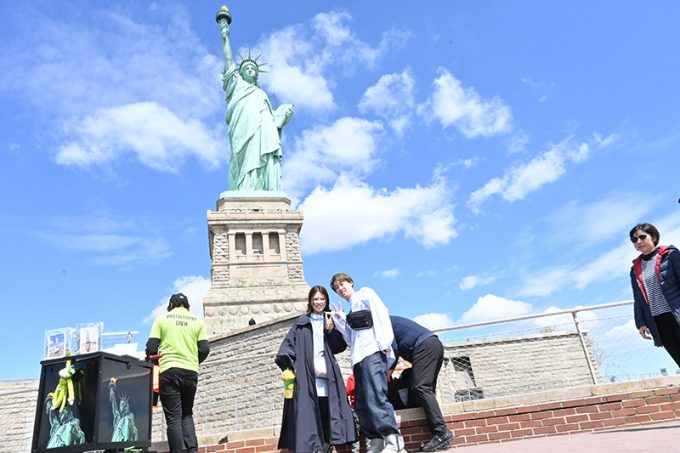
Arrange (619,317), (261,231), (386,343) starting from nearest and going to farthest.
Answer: (386,343), (619,317), (261,231)

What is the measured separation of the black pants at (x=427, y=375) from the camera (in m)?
4.86

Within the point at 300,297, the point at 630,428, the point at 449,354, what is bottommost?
the point at 630,428

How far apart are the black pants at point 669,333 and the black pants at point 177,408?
14.4 ft

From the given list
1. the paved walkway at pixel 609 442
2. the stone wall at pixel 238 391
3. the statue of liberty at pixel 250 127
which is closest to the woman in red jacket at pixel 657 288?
the paved walkway at pixel 609 442

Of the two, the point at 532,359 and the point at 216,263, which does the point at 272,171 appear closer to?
the point at 216,263

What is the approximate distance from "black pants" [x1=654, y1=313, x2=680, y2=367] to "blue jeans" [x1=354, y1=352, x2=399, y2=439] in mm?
2492

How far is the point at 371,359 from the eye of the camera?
4598mm

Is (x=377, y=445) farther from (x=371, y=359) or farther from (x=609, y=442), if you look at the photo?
(x=609, y=442)

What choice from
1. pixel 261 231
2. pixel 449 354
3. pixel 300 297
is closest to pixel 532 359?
pixel 449 354

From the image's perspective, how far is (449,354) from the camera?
2084cm

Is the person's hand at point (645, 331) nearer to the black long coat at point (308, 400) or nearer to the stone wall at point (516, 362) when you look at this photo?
the black long coat at point (308, 400)

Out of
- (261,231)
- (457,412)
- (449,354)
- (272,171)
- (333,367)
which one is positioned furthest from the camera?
(272,171)

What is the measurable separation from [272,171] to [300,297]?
8084 millimetres

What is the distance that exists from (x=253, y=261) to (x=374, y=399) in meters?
Result: 21.9
